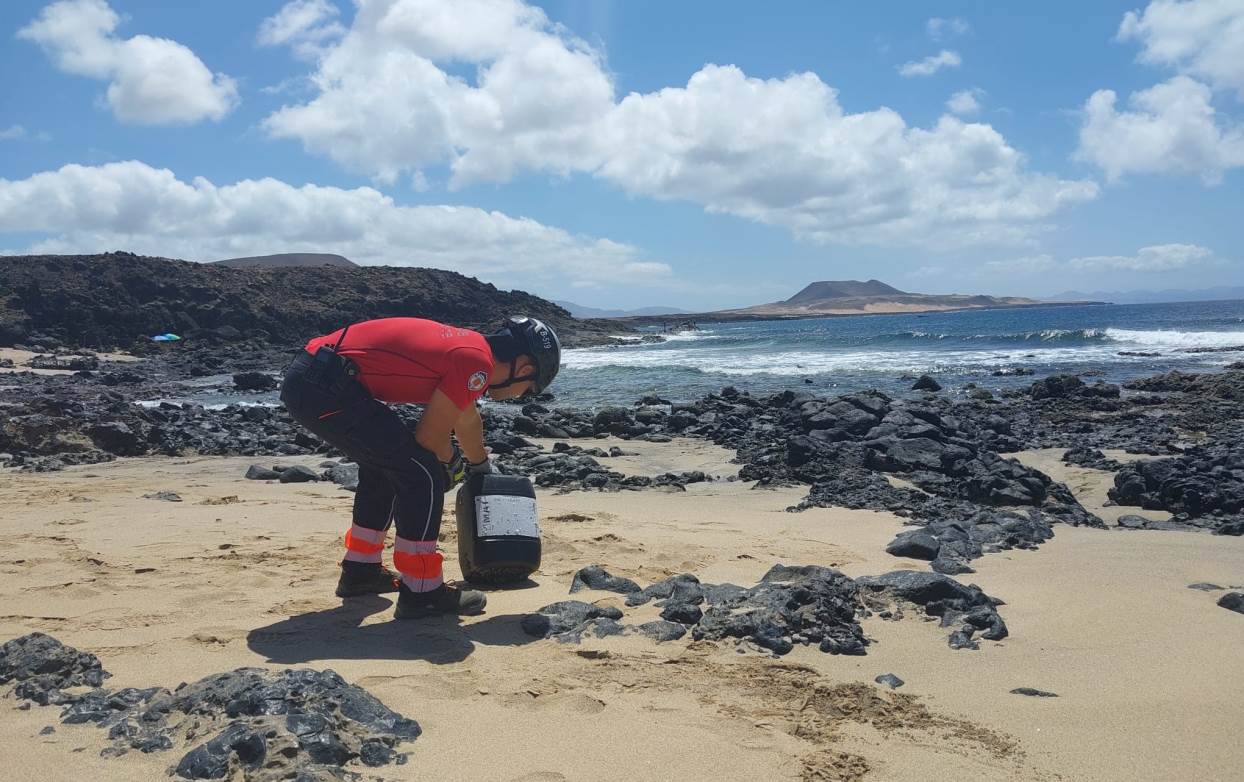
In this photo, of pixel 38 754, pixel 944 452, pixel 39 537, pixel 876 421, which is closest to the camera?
pixel 38 754

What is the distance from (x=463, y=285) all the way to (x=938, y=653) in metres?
66.9

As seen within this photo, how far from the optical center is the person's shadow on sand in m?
3.56

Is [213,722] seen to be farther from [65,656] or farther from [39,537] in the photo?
[39,537]

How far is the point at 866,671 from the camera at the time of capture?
11.4 ft

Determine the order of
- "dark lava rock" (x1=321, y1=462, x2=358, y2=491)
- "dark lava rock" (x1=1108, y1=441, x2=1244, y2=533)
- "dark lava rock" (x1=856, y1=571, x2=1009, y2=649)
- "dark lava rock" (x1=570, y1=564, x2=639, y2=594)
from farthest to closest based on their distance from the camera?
"dark lava rock" (x1=321, y1=462, x2=358, y2=491)
"dark lava rock" (x1=1108, y1=441, x2=1244, y2=533)
"dark lava rock" (x1=570, y1=564, x2=639, y2=594)
"dark lava rock" (x1=856, y1=571, x2=1009, y2=649)

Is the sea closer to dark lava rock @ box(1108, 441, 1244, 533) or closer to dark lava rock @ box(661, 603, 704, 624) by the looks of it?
dark lava rock @ box(1108, 441, 1244, 533)

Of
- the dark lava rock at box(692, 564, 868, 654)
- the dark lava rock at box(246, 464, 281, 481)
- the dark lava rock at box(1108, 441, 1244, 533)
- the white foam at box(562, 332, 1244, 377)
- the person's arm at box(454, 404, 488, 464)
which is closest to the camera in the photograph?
the dark lava rock at box(692, 564, 868, 654)

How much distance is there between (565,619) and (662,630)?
46cm

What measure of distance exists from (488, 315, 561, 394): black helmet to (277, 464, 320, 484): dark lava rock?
5.13m

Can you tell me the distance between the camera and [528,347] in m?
4.51

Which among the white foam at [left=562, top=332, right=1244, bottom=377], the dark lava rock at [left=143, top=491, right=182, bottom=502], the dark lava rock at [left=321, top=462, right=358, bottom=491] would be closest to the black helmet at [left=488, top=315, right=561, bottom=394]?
the dark lava rock at [left=143, top=491, right=182, bottom=502]

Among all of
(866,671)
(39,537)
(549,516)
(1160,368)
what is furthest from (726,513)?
(1160,368)

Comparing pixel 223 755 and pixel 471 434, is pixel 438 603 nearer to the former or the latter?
pixel 471 434

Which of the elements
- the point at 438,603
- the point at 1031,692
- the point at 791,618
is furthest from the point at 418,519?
the point at 1031,692
